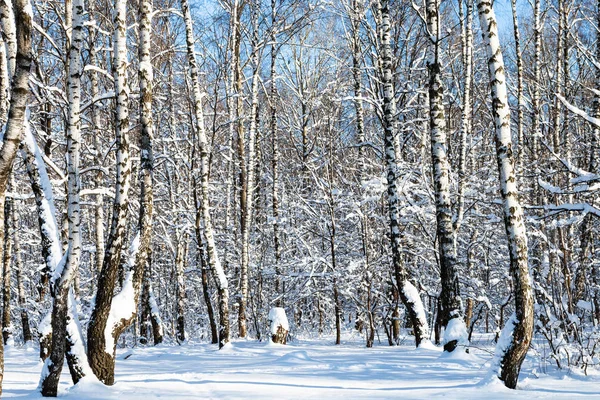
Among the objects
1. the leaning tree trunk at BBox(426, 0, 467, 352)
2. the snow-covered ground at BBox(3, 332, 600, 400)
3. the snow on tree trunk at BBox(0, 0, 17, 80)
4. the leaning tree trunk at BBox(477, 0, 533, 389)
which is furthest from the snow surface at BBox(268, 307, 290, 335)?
the snow on tree trunk at BBox(0, 0, 17, 80)

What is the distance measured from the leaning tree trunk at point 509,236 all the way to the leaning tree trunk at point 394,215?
3661mm

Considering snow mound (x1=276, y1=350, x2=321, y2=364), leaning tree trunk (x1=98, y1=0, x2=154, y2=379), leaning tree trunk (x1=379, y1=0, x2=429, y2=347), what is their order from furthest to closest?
1. leaning tree trunk (x1=379, y1=0, x2=429, y2=347)
2. snow mound (x1=276, y1=350, x2=321, y2=364)
3. leaning tree trunk (x1=98, y1=0, x2=154, y2=379)

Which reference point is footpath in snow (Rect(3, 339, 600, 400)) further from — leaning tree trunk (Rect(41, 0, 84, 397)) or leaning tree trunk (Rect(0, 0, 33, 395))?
leaning tree trunk (Rect(0, 0, 33, 395))

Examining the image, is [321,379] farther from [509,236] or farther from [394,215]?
[394,215]

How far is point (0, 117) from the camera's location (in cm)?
745

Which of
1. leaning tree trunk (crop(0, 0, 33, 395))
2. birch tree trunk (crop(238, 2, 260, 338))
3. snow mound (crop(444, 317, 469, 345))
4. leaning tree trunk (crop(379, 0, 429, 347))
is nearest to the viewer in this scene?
leaning tree trunk (crop(0, 0, 33, 395))

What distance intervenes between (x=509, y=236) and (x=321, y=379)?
276cm

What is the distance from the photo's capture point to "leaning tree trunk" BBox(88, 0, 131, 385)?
5.91 meters

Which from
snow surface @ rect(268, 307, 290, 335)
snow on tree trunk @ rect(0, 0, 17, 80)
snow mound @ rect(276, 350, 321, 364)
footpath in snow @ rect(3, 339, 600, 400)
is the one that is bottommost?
snow mound @ rect(276, 350, 321, 364)

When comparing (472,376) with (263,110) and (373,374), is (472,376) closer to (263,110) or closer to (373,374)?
(373,374)

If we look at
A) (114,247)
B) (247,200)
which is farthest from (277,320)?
(114,247)

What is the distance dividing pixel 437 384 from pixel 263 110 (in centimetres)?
1891

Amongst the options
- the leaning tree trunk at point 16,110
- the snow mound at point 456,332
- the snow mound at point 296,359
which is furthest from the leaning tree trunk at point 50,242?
the snow mound at point 456,332

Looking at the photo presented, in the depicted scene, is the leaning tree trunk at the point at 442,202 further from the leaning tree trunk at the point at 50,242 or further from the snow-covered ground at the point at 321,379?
the leaning tree trunk at the point at 50,242
